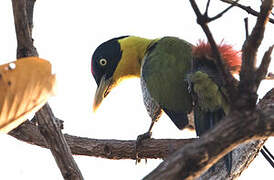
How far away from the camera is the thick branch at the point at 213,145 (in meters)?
1.63

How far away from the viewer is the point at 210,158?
1708 millimetres

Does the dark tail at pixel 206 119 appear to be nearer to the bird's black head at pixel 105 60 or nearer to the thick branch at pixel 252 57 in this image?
the bird's black head at pixel 105 60

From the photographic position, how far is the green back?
4605 mm

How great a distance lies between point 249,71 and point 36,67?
757mm

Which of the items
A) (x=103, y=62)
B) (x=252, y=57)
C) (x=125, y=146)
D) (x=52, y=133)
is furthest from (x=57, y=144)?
(x=103, y=62)

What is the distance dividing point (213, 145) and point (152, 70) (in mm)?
3257

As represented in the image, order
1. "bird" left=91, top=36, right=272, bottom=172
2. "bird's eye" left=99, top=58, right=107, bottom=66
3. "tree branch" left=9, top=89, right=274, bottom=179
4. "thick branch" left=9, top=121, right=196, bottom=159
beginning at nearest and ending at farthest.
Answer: "bird" left=91, top=36, right=272, bottom=172 → "tree branch" left=9, top=89, right=274, bottom=179 → "thick branch" left=9, top=121, right=196, bottom=159 → "bird's eye" left=99, top=58, right=107, bottom=66

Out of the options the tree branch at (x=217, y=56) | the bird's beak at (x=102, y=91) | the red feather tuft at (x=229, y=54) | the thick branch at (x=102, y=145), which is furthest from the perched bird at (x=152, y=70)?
the tree branch at (x=217, y=56)

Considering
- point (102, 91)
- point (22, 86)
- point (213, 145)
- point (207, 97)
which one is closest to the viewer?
point (22, 86)

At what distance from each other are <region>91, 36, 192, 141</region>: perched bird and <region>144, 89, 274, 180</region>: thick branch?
2822 mm

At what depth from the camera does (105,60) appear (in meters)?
5.82

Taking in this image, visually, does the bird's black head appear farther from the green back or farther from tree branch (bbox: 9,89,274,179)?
tree branch (bbox: 9,89,274,179)

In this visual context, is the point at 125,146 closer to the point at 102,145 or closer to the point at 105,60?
the point at 102,145

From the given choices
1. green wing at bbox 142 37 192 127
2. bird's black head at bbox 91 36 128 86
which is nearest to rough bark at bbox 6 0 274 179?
green wing at bbox 142 37 192 127
